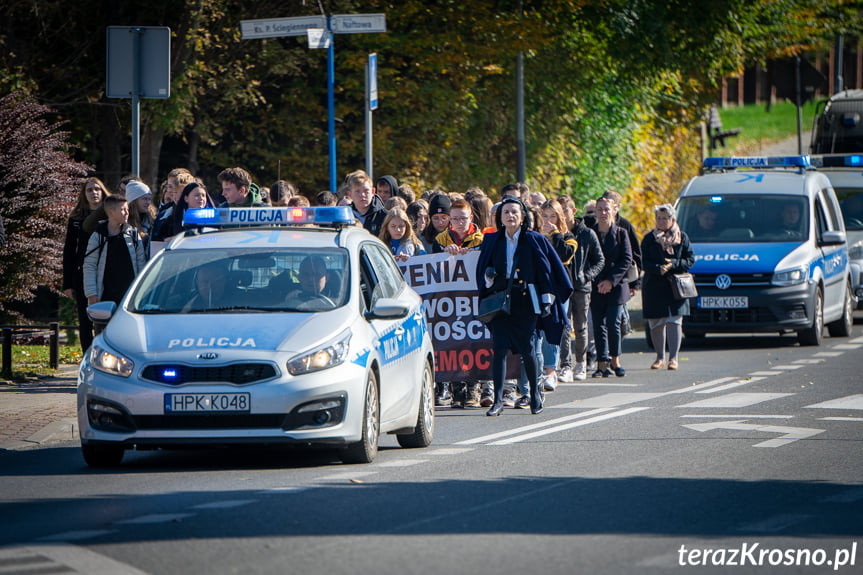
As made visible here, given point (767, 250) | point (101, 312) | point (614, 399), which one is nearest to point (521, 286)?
point (614, 399)

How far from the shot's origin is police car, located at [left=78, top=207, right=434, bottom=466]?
30.4 ft

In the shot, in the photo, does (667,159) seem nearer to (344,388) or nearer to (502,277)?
(502,277)

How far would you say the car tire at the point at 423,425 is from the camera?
10930 mm

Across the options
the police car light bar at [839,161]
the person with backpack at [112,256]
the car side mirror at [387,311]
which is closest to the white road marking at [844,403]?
the car side mirror at [387,311]

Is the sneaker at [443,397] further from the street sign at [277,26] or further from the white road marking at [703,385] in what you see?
the street sign at [277,26]

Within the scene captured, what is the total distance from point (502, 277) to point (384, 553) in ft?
20.9

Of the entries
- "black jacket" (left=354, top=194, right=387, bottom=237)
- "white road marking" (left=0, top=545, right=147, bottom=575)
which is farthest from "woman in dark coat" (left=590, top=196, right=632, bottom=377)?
"white road marking" (left=0, top=545, right=147, bottom=575)

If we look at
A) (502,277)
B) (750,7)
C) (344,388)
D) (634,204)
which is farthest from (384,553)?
(634,204)

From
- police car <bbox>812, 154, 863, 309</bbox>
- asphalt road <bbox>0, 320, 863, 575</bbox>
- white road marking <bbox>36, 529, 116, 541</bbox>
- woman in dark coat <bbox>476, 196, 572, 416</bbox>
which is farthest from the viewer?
police car <bbox>812, 154, 863, 309</bbox>

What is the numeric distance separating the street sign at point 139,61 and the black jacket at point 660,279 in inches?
241

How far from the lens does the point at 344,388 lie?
9383 mm

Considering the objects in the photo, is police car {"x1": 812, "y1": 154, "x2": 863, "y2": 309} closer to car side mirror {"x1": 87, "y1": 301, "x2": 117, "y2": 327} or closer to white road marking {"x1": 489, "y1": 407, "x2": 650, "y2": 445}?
white road marking {"x1": 489, "y1": 407, "x2": 650, "y2": 445}

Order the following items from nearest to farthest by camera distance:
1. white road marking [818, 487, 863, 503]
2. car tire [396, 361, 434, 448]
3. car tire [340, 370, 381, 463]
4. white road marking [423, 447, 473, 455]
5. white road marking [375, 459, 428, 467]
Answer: white road marking [818, 487, 863, 503], car tire [340, 370, 381, 463], white road marking [375, 459, 428, 467], white road marking [423, 447, 473, 455], car tire [396, 361, 434, 448]

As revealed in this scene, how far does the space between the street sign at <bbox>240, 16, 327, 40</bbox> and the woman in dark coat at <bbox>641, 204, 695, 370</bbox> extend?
4.73 metres
